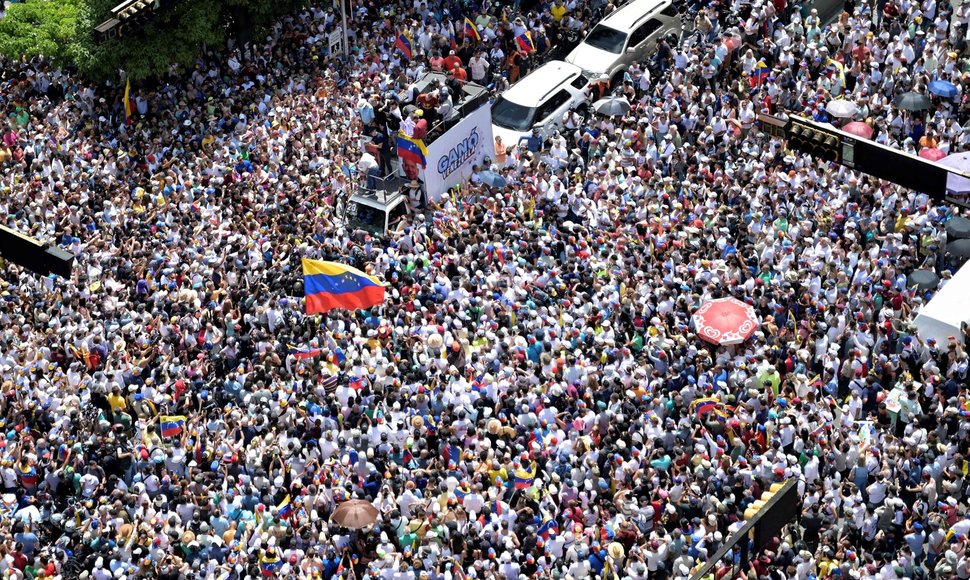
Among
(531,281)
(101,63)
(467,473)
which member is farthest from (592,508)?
(101,63)

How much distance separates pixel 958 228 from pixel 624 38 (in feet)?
34.3

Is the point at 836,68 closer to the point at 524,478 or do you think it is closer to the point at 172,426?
the point at 524,478

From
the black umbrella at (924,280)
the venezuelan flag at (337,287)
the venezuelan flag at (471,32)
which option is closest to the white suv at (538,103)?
the venezuelan flag at (471,32)

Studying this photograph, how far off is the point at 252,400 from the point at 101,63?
44.6 ft

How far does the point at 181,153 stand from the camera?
37.4 m

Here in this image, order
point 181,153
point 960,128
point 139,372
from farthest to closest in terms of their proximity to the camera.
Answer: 1. point 181,153
2. point 960,128
3. point 139,372

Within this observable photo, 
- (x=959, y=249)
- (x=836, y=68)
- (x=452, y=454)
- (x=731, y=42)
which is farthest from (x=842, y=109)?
(x=452, y=454)

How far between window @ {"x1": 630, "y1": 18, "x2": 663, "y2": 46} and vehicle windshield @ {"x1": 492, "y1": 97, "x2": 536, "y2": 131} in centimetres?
340

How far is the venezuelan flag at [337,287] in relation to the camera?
29.8m

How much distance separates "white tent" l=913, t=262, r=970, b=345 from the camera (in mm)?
27828

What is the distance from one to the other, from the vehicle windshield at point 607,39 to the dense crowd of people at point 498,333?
112 cm

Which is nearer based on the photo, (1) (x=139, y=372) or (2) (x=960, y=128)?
(1) (x=139, y=372)

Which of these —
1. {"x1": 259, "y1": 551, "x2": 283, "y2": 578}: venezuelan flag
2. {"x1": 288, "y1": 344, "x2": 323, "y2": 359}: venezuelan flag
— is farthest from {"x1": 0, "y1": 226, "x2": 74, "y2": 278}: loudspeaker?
{"x1": 288, "y1": 344, "x2": 323, "y2": 359}: venezuelan flag

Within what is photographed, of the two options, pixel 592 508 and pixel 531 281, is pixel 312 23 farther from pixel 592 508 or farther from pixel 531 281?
pixel 592 508
